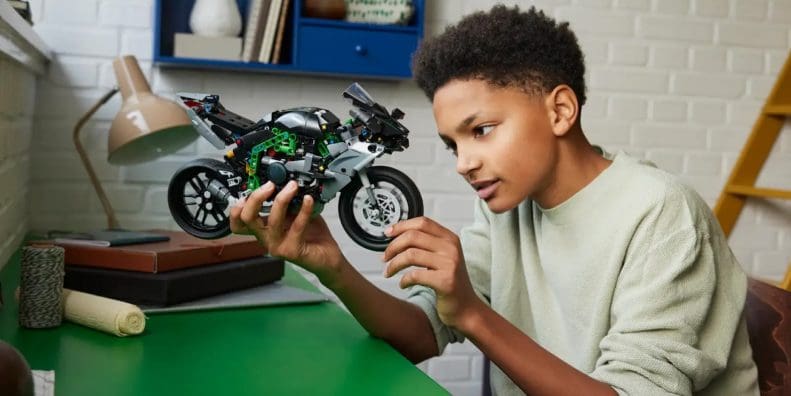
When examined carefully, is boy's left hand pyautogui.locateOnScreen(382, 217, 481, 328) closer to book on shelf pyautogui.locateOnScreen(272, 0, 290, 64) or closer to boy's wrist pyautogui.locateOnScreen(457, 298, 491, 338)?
boy's wrist pyautogui.locateOnScreen(457, 298, 491, 338)

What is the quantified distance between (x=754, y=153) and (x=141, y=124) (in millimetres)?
1899

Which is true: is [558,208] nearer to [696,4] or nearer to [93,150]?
[93,150]

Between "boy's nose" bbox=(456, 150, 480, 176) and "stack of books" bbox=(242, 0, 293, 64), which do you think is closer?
"boy's nose" bbox=(456, 150, 480, 176)

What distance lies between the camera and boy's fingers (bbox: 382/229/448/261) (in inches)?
40.1

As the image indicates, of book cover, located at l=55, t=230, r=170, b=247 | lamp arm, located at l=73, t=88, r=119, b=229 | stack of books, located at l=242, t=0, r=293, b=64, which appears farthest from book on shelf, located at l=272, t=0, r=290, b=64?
book cover, located at l=55, t=230, r=170, b=247

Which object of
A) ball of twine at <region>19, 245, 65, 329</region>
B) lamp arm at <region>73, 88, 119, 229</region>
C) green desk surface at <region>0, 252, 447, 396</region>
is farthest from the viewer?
lamp arm at <region>73, 88, 119, 229</region>

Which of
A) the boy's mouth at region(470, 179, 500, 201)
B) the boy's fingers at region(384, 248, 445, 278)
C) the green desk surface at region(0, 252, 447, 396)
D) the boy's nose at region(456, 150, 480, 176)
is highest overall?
the boy's nose at region(456, 150, 480, 176)

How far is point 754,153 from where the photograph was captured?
8.65 feet

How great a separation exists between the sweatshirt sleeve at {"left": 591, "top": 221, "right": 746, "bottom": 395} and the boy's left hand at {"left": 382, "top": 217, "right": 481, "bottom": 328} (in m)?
0.19

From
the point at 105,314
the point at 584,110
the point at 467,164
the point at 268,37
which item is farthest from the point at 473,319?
the point at 584,110

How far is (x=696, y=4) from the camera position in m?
2.62

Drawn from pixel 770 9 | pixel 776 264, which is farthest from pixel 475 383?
pixel 770 9

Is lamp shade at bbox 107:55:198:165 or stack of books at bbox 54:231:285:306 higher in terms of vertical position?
lamp shade at bbox 107:55:198:165

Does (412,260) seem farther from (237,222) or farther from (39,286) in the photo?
(39,286)
